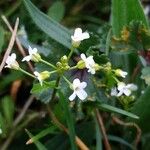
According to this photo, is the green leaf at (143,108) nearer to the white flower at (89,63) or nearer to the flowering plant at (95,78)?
the flowering plant at (95,78)

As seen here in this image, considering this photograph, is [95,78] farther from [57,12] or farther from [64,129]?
[57,12]

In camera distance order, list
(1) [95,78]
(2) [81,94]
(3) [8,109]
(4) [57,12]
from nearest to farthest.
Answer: (2) [81,94] < (1) [95,78] < (3) [8,109] < (4) [57,12]

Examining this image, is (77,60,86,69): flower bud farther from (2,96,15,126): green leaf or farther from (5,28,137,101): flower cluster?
(2,96,15,126): green leaf

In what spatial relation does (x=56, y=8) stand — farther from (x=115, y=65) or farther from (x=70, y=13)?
(x=115, y=65)

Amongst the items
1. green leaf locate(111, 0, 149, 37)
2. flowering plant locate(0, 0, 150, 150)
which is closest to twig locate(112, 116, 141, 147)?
flowering plant locate(0, 0, 150, 150)

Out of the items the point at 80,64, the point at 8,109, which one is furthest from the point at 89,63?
the point at 8,109

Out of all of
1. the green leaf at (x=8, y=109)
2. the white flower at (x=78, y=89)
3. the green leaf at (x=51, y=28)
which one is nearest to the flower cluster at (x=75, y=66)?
the white flower at (x=78, y=89)
